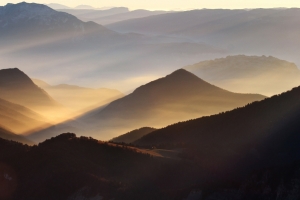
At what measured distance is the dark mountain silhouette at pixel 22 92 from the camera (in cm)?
11681

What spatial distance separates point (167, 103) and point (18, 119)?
1215 inches

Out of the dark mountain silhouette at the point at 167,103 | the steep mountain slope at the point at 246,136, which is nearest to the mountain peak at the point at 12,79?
the dark mountain silhouette at the point at 167,103

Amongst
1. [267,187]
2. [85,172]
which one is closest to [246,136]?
[85,172]

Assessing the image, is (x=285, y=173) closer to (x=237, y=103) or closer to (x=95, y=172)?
(x=95, y=172)

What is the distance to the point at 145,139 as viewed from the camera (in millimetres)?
42125

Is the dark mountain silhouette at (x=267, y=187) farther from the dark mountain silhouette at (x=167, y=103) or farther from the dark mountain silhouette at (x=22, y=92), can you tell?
the dark mountain silhouette at (x=22, y=92)

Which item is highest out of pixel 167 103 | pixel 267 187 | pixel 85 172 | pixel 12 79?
pixel 12 79

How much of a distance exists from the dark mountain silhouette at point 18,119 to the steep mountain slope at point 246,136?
4506 centimetres

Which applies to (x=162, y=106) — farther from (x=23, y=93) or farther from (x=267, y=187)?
(x=267, y=187)

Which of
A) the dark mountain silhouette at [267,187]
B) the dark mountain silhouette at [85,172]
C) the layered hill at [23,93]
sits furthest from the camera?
the layered hill at [23,93]

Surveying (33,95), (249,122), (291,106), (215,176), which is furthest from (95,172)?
(33,95)

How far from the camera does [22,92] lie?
12131 centimetres

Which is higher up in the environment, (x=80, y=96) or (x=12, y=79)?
(x=80, y=96)

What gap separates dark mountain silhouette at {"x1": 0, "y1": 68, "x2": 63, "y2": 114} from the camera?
116812 millimetres
